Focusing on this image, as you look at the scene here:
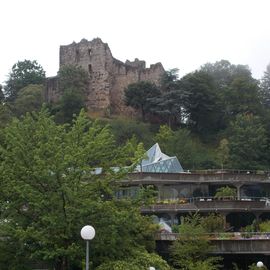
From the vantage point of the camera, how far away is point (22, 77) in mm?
85062

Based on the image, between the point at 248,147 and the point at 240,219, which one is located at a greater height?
the point at 248,147

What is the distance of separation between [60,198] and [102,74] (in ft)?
189

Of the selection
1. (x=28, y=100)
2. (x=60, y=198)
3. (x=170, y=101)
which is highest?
(x=28, y=100)

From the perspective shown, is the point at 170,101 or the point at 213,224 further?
the point at 170,101

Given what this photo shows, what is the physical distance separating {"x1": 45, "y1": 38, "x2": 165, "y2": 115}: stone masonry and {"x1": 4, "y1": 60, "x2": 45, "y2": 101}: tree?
415cm

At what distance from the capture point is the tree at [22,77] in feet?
273

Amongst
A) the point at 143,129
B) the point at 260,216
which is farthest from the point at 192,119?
the point at 260,216

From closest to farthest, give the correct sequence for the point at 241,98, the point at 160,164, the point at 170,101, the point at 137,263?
the point at 137,263 < the point at 160,164 < the point at 241,98 < the point at 170,101

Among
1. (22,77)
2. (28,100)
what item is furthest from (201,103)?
(22,77)

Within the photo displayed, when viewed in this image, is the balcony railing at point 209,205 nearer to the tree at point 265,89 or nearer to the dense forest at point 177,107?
the dense forest at point 177,107

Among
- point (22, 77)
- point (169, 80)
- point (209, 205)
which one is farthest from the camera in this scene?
point (22, 77)

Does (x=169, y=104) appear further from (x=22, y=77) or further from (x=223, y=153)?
(x=22, y=77)

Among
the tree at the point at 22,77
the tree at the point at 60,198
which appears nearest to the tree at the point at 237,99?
the tree at the point at 22,77

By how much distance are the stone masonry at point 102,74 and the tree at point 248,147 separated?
2089 centimetres
